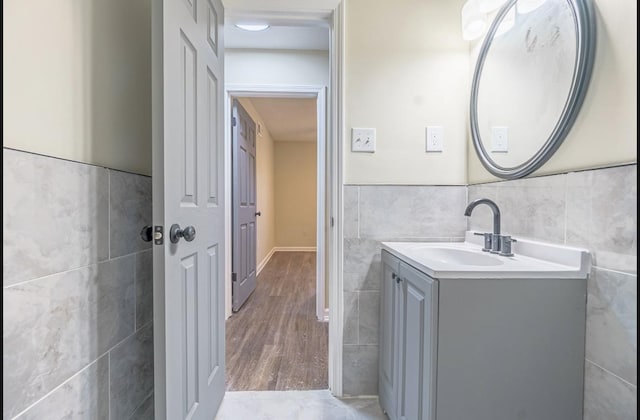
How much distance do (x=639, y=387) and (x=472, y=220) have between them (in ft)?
3.03

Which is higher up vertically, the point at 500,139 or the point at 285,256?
the point at 500,139

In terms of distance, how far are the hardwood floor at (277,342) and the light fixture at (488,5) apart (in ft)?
6.81

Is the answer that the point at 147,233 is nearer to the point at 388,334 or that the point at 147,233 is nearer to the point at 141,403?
the point at 141,403

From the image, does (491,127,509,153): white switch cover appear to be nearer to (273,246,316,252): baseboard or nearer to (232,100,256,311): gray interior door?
(232,100,256,311): gray interior door

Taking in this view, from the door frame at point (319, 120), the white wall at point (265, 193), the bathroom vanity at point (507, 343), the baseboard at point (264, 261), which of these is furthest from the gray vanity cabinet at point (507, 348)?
the baseboard at point (264, 261)

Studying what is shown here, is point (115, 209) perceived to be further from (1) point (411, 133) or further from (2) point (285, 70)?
(2) point (285, 70)

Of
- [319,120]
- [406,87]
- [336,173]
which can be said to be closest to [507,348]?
[336,173]

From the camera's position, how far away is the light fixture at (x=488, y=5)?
1.39 meters

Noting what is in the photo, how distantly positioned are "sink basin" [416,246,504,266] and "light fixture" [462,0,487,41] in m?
1.06

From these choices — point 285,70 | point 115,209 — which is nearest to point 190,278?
point 115,209

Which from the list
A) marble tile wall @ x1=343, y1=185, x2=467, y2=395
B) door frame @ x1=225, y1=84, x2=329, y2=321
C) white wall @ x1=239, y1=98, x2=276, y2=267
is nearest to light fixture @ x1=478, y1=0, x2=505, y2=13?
marble tile wall @ x1=343, y1=185, x2=467, y2=395

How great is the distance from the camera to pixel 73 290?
2.64 ft

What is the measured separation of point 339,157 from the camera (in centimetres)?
159

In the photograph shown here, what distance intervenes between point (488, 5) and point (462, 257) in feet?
3.82
